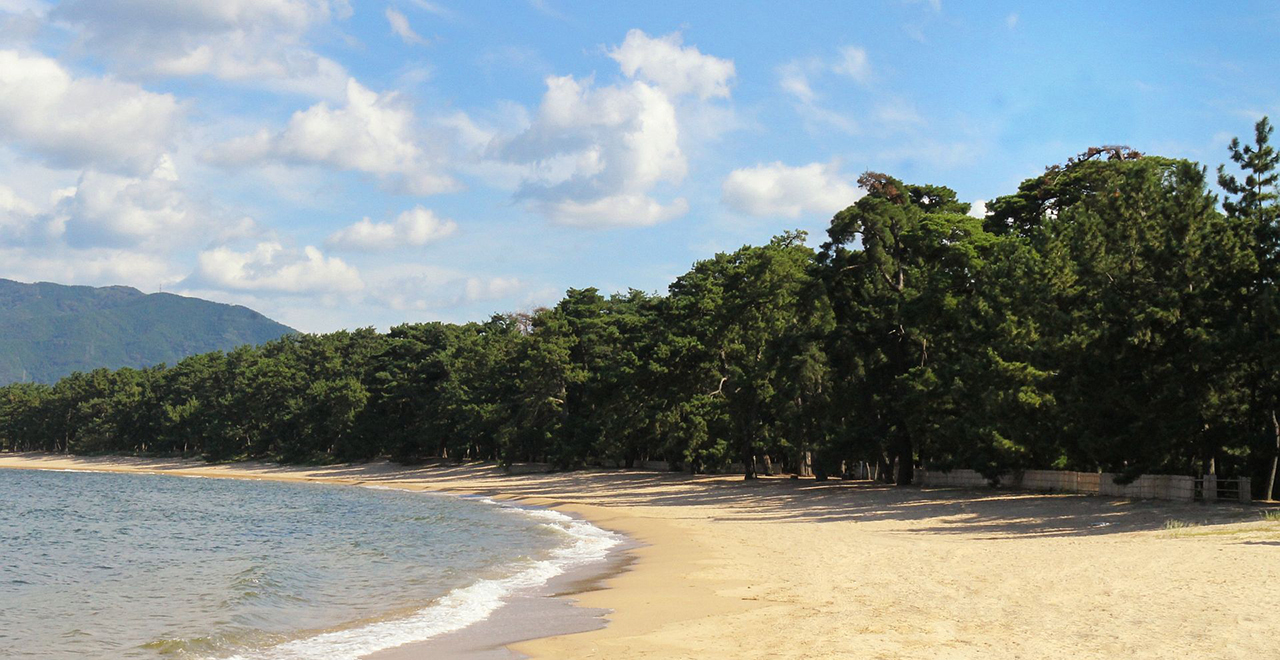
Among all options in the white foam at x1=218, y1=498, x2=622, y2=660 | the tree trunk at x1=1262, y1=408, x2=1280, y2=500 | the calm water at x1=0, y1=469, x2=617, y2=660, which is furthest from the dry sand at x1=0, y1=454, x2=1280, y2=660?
the calm water at x1=0, y1=469, x2=617, y2=660

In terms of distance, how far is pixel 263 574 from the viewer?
2545 centimetres

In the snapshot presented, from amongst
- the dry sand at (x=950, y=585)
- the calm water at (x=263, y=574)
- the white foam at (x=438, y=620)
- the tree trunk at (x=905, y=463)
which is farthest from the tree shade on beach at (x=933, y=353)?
the white foam at (x=438, y=620)

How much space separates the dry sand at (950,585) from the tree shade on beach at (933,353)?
3302 millimetres

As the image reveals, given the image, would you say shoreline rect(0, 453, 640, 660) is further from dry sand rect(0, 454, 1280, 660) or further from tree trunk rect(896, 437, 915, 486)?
tree trunk rect(896, 437, 915, 486)

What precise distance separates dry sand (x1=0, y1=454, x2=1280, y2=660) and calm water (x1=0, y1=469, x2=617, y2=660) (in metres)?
2.57

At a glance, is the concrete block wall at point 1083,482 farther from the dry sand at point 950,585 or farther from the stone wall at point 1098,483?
the dry sand at point 950,585

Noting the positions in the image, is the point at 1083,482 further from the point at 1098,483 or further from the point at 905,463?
the point at 905,463

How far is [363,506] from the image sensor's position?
183 feet

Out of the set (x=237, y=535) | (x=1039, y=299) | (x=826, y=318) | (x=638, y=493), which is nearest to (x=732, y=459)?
(x=638, y=493)

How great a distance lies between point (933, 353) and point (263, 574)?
107 ft

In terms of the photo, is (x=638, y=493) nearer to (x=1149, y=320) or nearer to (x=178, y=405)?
(x=1149, y=320)

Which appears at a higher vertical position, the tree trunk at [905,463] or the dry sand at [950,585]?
the tree trunk at [905,463]

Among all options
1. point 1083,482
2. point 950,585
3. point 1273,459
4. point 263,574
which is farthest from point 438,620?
point 1083,482

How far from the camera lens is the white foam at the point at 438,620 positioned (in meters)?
15.8
